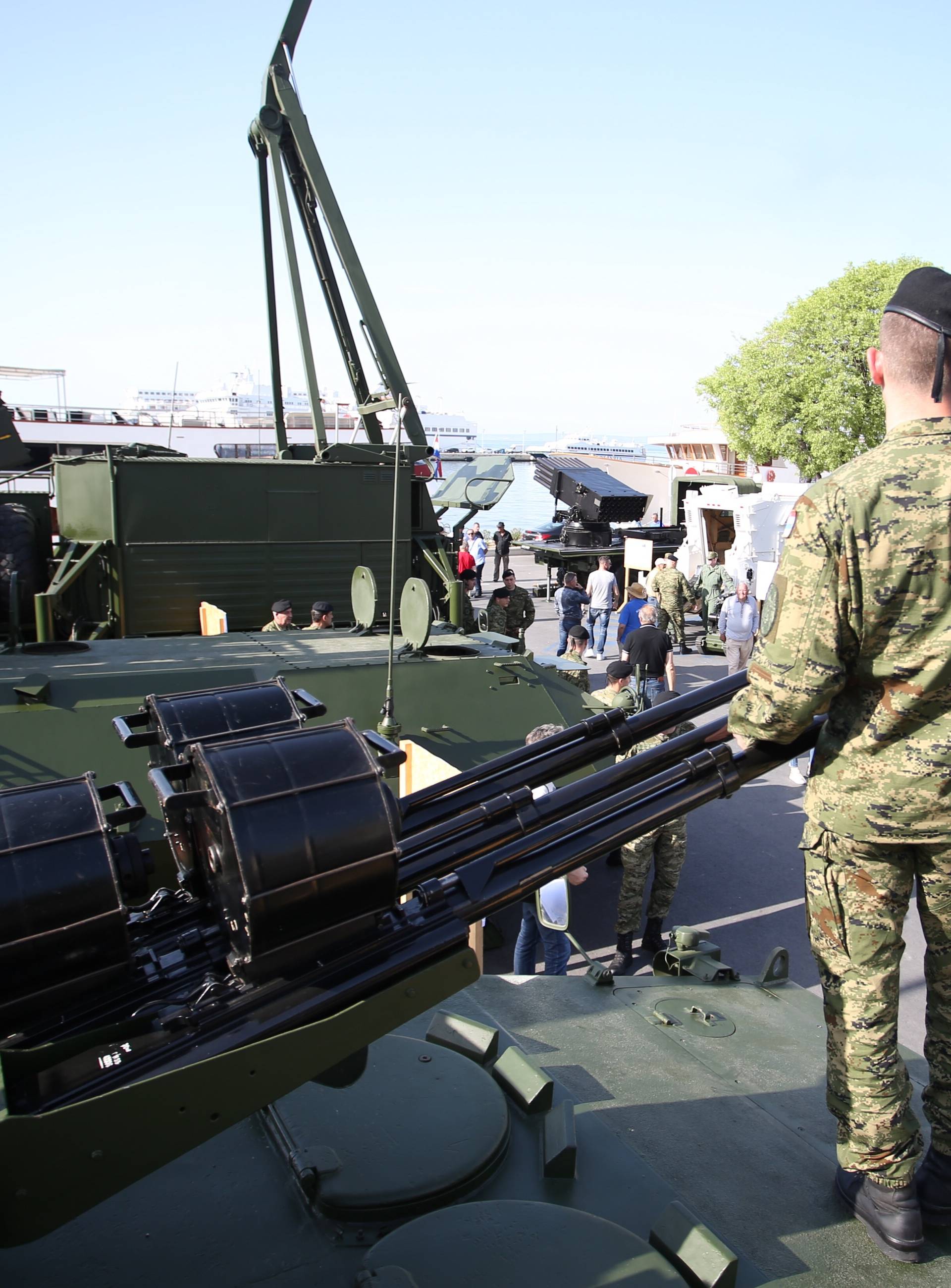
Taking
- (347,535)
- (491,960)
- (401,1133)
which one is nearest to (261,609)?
(347,535)

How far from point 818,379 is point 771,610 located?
3133 cm

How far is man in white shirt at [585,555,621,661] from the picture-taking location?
1487 cm

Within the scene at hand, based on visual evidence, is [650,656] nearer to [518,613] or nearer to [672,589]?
[518,613]

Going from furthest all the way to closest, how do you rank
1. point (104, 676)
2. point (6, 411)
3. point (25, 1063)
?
point (6, 411) < point (104, 676) < point (25, 1063)

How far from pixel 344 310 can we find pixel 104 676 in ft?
18.5

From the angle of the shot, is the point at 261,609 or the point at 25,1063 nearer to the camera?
the point at 25,1063

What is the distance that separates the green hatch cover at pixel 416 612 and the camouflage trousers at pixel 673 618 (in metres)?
7.05

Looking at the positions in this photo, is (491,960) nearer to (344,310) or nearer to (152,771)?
(152,771)

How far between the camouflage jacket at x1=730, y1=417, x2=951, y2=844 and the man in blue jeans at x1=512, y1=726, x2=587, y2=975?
2663mm

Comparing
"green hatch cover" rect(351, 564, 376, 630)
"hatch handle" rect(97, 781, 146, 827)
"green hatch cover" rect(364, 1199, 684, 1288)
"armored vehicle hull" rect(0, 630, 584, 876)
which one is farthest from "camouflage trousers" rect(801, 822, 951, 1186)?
"green hatch cover" rect(351, 564, 376, 630)

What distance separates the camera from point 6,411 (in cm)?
899

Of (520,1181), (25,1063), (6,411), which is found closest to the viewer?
(25,1063)

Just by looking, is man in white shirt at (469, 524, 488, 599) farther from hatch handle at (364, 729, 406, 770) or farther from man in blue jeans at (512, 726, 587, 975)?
hatch handle at (364, 729, 406, 770)

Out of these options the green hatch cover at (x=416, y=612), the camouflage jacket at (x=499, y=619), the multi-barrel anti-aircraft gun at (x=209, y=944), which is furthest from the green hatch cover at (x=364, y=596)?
the camouflage jacket at (x=499, y=619)
